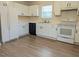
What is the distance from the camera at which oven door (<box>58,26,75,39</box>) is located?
400cm

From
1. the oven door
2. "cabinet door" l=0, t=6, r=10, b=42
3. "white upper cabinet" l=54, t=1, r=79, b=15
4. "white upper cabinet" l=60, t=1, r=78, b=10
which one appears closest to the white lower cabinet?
the oven door

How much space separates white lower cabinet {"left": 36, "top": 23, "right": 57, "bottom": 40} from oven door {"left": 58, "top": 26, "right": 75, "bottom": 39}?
0.32 m

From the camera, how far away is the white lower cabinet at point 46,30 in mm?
4736

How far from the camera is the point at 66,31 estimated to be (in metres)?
4.24

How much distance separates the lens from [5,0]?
4133mm

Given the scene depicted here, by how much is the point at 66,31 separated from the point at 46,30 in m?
1.19

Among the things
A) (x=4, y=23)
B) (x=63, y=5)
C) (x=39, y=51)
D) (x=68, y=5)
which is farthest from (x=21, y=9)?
(x=39, y=51)

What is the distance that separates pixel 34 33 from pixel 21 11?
1.60 metres

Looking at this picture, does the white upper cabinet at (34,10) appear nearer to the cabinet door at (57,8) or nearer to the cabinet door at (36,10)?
the cabinet door at (36,10)

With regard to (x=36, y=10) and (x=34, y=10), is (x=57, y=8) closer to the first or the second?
(x=36, y=10)

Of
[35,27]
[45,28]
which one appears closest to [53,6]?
[45,28]

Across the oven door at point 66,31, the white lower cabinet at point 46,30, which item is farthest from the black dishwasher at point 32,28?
the oven door at point 66,31

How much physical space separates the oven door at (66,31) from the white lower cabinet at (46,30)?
0.32 meters

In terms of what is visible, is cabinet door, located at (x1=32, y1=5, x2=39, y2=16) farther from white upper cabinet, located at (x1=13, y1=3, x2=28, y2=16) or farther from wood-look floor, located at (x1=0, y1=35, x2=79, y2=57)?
wood-look floor, located at (x1=0, y1=35, x2=79, y2=57)
